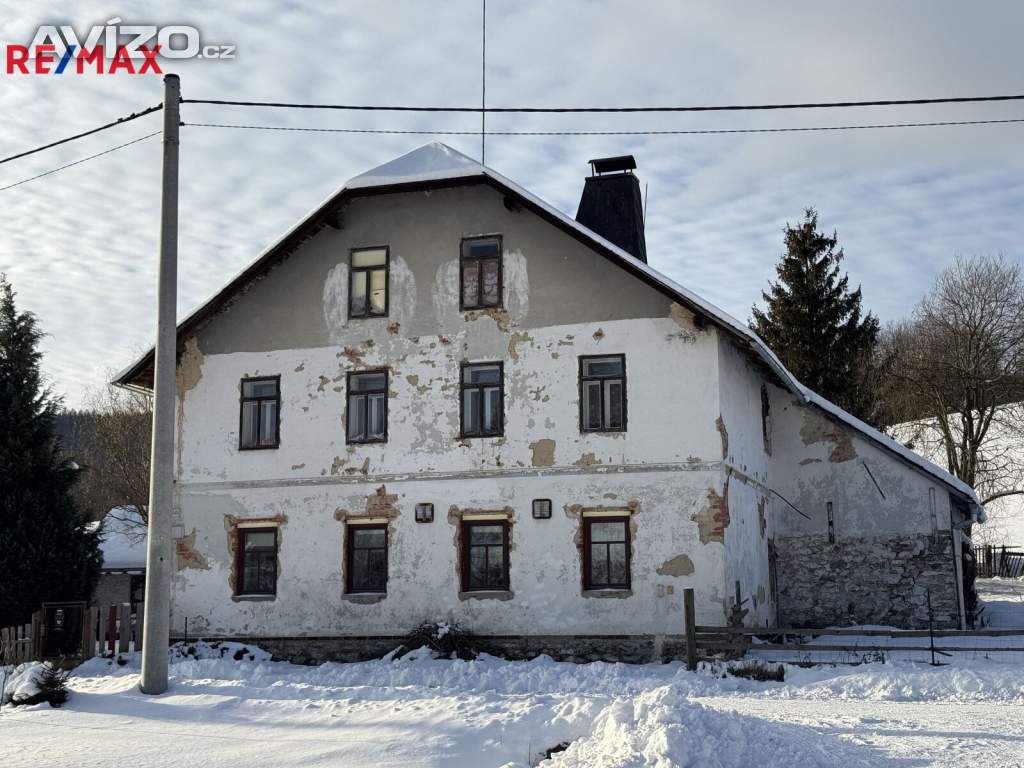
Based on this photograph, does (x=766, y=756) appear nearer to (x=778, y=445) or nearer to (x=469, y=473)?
(x=469, y=473)

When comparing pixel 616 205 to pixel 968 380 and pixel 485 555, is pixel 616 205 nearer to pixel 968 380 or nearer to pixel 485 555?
pixel 485 555

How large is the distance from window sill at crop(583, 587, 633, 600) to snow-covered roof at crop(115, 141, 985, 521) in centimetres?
463

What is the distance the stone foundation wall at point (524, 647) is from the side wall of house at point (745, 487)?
4.51 feet

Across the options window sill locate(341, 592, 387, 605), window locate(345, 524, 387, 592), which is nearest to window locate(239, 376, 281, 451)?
window locate(345, 524, 387, 592)

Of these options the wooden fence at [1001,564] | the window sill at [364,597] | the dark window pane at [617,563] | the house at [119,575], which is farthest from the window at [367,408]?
Answer: the wooden fence at [1001,564]

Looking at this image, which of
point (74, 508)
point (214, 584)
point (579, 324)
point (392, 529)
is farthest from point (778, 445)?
point (74, 508)

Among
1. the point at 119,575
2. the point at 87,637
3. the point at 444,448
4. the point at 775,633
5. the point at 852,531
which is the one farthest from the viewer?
the point at 119,575

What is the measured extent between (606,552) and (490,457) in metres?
2.64

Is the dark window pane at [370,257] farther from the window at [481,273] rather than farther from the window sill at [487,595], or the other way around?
the window sill at [487,595]

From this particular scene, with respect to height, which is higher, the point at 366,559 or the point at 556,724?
the point at 366,559

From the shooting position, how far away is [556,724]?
9.80 meters

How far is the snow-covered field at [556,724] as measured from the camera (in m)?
8.95

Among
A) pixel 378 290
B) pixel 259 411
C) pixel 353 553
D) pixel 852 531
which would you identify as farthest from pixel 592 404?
pixel 852 531

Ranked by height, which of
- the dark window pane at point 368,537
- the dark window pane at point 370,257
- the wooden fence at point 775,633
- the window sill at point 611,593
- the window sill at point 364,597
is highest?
the dark window pane at point 370,257
